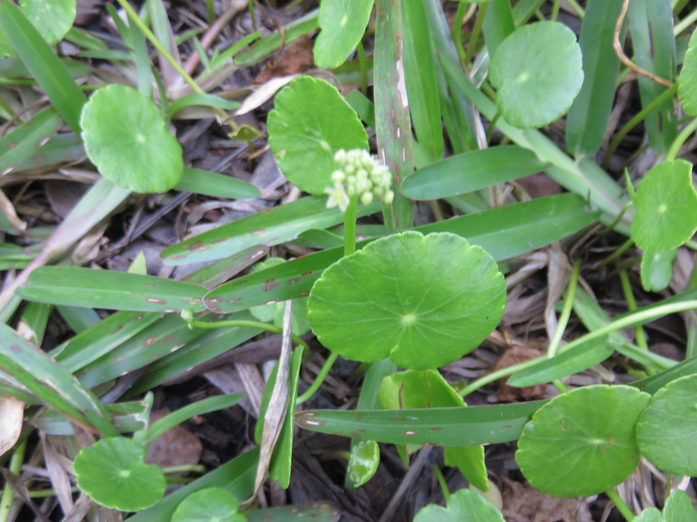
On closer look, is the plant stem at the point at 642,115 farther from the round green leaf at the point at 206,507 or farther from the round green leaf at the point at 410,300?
the round green leaf at the point at 206,507

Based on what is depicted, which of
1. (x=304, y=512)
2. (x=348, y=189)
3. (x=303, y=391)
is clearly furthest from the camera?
(x=303, y=391)

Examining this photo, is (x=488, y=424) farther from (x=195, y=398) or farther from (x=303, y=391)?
(x=195, y=398)

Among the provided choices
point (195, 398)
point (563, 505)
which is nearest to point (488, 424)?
point (563, 505)

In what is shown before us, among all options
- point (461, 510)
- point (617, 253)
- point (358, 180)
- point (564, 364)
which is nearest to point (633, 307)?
point (617, 253)

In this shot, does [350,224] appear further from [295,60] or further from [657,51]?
[657,51]

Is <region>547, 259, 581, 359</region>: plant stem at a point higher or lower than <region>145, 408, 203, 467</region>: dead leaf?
lower

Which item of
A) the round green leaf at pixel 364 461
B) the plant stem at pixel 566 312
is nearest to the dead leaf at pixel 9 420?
the round green leaf at pixel 364 461

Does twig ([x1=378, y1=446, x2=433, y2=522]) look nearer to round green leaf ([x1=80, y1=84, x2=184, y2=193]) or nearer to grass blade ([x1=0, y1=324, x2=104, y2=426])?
grass blade ([x1=0, y1=324, x2=104, y2=426])

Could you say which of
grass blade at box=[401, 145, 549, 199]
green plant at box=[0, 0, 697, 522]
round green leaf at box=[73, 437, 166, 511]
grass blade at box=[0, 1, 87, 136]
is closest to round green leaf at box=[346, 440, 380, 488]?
green plant at box=[0, 0, 697, 522]
